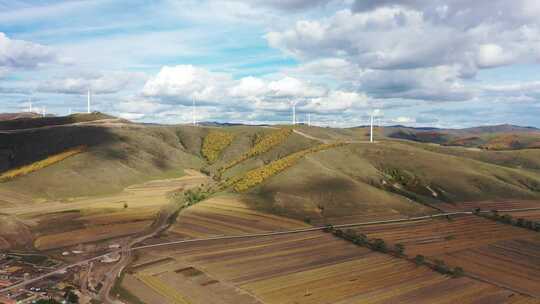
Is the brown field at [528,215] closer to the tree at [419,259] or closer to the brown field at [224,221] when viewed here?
the tree at [419,259]

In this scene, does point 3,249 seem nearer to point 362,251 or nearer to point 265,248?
point 265,248

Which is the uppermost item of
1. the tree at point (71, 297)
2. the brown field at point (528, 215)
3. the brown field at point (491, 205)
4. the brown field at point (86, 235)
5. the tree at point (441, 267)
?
the brown field at point (491, 205)

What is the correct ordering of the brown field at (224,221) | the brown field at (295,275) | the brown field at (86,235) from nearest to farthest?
the brown field at (295,275), the brown field at (86,235), the brown field at (224,221)

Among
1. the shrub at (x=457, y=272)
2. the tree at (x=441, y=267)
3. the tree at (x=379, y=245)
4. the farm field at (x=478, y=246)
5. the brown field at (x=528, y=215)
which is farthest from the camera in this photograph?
the brown field at (x=528, y=215)

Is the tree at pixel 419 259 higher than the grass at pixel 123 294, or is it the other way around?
the tree at pixel 419 259

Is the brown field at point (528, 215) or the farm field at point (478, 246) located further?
the brown field at point (528, 215)

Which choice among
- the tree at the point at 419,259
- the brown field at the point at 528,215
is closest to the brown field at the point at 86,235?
the tree at the point at 419,259

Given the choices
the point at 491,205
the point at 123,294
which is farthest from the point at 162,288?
the point at 491,205

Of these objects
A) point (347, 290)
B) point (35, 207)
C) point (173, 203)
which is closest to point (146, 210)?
point (173, 203)
